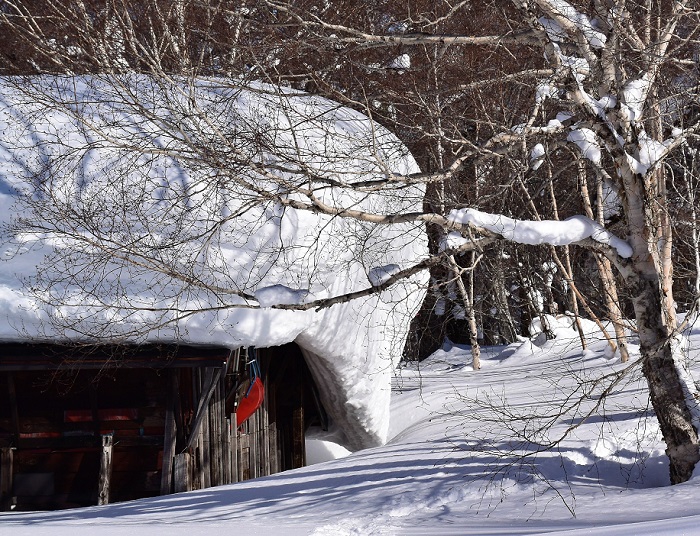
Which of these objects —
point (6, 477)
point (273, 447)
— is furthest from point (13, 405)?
point (273, 447)

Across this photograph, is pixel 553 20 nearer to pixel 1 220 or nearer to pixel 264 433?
pixel 1 220

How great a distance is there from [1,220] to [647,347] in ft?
21.3

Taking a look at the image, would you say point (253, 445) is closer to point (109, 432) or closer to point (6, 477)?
point (109, 432)

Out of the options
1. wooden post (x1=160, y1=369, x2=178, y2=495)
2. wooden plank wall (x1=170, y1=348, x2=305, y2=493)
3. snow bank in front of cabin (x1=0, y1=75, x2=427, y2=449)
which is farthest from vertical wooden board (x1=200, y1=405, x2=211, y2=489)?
snow bank in front of cabin (x1=0, y1=75, x2=427, y2=449)

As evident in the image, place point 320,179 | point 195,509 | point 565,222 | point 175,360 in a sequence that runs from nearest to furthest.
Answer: point 320,179, point 565,222, point 195,509, point 175,360

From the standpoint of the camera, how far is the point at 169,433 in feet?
30.6

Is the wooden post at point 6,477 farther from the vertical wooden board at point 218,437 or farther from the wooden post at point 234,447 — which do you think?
the wooden post at point 234,447

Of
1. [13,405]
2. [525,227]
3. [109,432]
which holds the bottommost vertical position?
[109,432]

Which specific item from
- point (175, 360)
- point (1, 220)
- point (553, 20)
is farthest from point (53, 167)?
point (553, 20)

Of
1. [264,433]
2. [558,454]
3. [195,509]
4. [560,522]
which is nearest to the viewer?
[560,522]

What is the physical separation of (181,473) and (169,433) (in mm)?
454

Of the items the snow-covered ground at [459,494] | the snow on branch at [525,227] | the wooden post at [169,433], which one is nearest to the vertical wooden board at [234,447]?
the wooden post at [169,433]

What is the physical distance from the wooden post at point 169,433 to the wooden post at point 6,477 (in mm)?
1707

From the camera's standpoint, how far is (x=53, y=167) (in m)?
9.23
